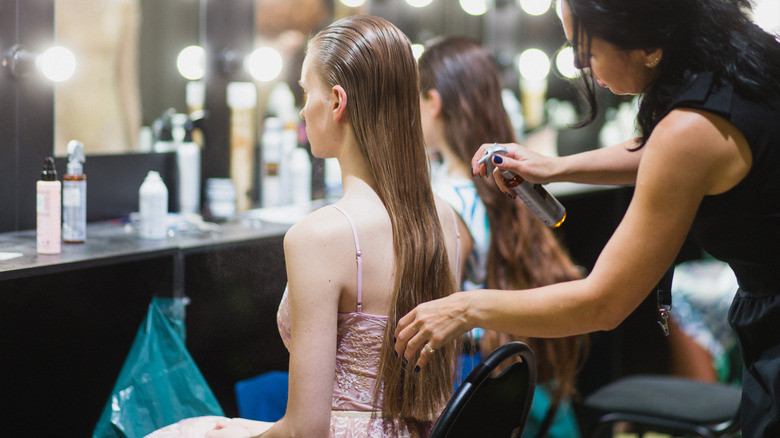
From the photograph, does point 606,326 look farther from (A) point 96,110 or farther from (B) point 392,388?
(A) point 96,110

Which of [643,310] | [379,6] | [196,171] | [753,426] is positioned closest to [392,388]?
[753,426]

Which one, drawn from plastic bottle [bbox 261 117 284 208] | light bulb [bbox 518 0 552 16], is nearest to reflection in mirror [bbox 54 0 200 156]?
plastic bottle [bbox 261 117 284 208]

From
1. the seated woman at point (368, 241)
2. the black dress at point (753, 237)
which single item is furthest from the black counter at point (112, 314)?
the black dress at point (753, 237)

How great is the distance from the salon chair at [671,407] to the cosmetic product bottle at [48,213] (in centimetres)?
152

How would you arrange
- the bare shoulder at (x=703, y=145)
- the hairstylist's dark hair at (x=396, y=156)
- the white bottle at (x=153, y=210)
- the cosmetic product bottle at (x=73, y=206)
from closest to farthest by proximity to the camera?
1. the bare shoulder at (x=703, y=145)
2. the hairstylist's dark hair at (x=396, y=156)
3. the cosmetic product bottle at (x=73, y=206)
4. the white bottle at (x=153, y=210)

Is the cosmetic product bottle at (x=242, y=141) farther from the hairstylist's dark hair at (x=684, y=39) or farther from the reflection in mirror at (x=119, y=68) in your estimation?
the hairstylist's dark hair at (x=684, y=39)

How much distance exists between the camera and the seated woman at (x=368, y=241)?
124 centimetres

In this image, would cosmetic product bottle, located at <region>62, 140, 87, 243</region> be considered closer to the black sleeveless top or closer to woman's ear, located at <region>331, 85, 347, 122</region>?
woman's ear, located at <region>331, 85, 347, 122</region>

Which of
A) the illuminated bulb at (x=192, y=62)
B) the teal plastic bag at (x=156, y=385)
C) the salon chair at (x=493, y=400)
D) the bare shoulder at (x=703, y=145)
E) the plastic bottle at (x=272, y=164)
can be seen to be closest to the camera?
the bare shoulder at (x=703, y=145)

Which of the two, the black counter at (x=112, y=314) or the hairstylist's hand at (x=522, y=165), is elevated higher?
the hairstylist's hand at (x=522, y=165)

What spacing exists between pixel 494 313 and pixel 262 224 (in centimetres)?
103

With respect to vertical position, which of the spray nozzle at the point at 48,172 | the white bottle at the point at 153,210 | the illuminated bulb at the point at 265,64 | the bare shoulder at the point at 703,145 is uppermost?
the illuminated bulb at the point at 265,64

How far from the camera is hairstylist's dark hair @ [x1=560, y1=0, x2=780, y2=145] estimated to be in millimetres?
1081

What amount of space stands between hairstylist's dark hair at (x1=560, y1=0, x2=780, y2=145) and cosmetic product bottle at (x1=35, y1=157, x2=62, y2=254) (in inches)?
40.6
